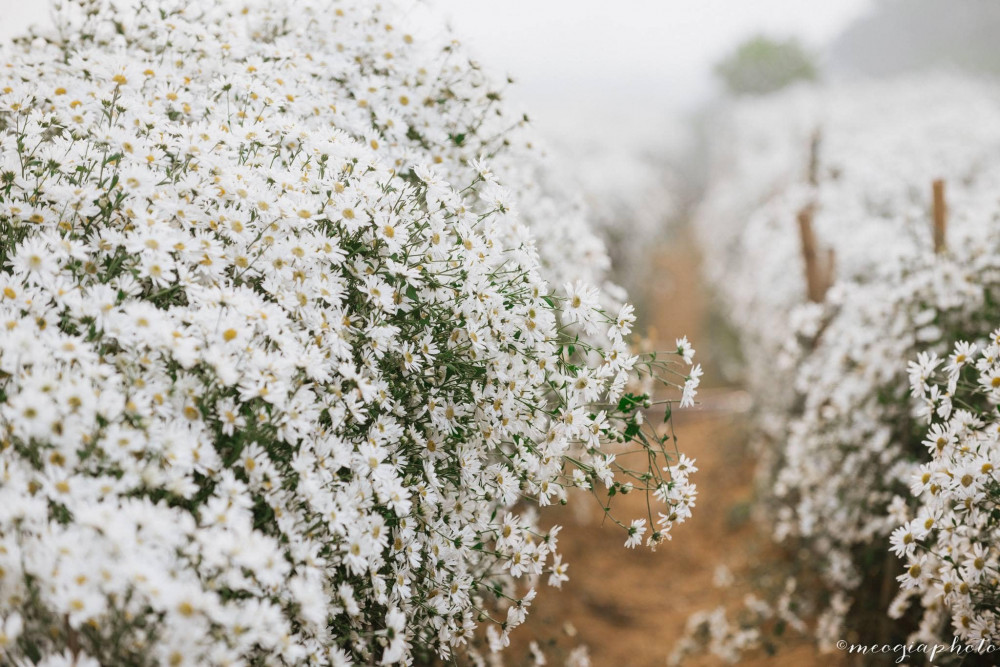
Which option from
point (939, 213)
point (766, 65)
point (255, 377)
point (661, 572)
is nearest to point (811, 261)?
point (939, 213)

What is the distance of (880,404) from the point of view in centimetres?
361

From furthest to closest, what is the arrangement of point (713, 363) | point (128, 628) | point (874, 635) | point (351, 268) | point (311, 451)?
point (713, 363), point (874, 635), point (351, 268), point (311, 451), point (128, 628)

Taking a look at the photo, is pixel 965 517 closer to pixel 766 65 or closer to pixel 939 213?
pixel 939 213

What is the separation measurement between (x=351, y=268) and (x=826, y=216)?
5827 mm

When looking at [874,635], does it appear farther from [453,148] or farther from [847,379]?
[453,148]

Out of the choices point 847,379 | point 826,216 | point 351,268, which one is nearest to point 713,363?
point 826,216

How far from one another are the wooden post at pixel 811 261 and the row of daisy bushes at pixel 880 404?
0.05 feet

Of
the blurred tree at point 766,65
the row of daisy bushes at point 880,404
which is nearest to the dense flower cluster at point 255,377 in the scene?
the row of daisy bushes at point 880,404

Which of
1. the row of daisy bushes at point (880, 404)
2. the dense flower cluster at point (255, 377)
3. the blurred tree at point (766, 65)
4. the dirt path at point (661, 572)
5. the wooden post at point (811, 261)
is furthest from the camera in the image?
the blurred tree at point (766, 65)

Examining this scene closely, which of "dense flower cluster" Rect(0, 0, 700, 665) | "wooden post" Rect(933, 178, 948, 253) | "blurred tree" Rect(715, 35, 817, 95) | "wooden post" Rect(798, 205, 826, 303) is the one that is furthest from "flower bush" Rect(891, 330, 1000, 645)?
"blurred tree" Rect(715, 35, 817, 95)

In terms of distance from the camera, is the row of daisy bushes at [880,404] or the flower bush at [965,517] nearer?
the flower bush at [965,517]

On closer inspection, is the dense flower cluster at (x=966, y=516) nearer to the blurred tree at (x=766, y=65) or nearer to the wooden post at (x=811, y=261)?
the wooden post at (x=811, y=261)

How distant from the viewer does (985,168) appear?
7.17 metres

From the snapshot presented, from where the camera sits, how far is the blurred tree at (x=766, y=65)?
87.7ft
